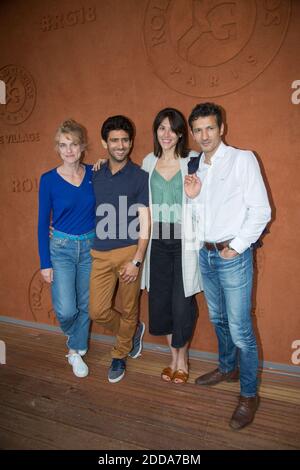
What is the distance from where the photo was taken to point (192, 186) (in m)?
1.82

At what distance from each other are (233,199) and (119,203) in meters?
0.74

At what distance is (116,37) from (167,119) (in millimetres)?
893

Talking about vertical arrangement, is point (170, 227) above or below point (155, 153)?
below

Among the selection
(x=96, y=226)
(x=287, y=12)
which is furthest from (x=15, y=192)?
(x=287, y=12)

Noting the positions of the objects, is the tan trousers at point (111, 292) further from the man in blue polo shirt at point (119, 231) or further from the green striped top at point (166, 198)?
the green striped top at point (166, 198)

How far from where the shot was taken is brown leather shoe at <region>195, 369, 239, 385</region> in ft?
6.91

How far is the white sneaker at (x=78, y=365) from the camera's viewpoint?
223 centimetres

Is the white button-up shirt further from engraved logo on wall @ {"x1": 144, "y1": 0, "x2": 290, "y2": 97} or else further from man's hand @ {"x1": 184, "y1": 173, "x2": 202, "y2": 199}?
engraved logo on wall @ {"x1": 144, "y1": 0, "x2": 290, "y2": 97}

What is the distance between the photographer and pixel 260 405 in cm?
191

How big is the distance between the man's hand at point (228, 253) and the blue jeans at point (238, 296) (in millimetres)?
30

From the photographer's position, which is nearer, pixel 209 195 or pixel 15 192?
pixel 209 195

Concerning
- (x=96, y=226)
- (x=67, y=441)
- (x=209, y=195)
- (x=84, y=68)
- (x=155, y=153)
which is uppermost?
(x=84, y=68)

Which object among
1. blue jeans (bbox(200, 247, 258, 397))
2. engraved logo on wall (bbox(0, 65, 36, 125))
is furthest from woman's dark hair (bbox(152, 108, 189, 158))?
engraved logo on wall (bbox(0, 65, 36, 125))

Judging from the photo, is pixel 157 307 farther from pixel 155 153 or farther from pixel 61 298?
pixel 155 153
